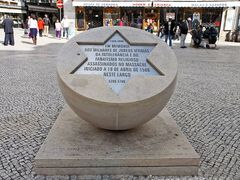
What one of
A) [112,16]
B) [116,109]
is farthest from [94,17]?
[116,109]

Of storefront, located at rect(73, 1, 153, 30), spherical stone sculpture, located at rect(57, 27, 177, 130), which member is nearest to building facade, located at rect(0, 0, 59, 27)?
storefront, located at rect(73, 1, 153, 30)

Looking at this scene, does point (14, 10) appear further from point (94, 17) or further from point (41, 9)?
point (94, 17)

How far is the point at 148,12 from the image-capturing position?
24.2 metres

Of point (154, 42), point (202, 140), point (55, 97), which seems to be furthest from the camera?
point (55, 97)

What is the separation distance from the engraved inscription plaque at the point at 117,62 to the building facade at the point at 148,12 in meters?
18.7

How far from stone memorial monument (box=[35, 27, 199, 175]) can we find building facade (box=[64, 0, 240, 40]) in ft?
61.3

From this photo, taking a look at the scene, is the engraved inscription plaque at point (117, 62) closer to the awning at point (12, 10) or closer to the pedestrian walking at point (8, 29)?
the pedestrian walking at point (8, 29)

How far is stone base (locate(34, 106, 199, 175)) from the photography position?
125 inches

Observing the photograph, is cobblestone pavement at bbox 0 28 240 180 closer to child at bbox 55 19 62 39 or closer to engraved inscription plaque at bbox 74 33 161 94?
engraved inscription plaque at bbox 74 33 161 94

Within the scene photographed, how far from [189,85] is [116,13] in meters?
18.3

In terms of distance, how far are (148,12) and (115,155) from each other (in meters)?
22.6

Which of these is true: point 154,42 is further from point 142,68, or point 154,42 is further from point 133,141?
point 133,141

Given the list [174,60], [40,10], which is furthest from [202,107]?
[40,10]

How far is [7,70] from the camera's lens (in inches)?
348
